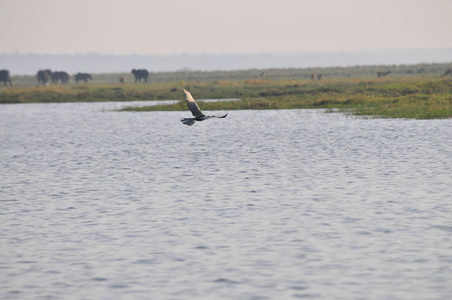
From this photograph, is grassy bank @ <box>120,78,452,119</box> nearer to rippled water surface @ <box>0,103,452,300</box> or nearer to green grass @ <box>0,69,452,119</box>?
green grass @ <box>0,69,452,119</box>

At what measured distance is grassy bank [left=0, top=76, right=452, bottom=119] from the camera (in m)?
43.3

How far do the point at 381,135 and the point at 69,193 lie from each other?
18.0m

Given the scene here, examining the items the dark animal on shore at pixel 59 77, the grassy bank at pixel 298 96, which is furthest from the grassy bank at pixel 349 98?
the dark animal on shore at pixel 59 77

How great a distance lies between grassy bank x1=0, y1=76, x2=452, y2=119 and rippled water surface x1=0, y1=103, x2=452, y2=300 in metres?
11.8

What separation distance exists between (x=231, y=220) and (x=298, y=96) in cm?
4064

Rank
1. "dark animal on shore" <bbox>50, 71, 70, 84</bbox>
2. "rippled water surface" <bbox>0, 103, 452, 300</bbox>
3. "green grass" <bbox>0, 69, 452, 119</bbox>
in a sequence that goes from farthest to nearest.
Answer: "dark animal on shore" <bbox>50, 71, 70, 84</bbox>
"green grass" <bbox>0, 69, 452, 119</bbox>
"rippled water surface" <bbox>0, 103, 452, 300</bbox>

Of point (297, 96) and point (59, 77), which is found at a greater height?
point (59, 77)

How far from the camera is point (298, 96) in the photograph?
181ft

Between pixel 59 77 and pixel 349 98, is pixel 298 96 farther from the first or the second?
pixel 59 77

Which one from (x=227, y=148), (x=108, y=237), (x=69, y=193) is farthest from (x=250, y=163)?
(x=108, y=237)

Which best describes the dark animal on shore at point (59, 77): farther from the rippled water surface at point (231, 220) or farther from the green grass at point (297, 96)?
the rippled water surface at point (231, 220)

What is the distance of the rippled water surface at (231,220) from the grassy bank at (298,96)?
38.8 ft

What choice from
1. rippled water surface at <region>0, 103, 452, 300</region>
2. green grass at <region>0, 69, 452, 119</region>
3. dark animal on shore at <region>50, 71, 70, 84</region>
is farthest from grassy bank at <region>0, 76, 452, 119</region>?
dark animal on shore at <region>50, 71, 70, 84</region>

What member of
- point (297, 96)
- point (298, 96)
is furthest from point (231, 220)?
point (297, 96)
